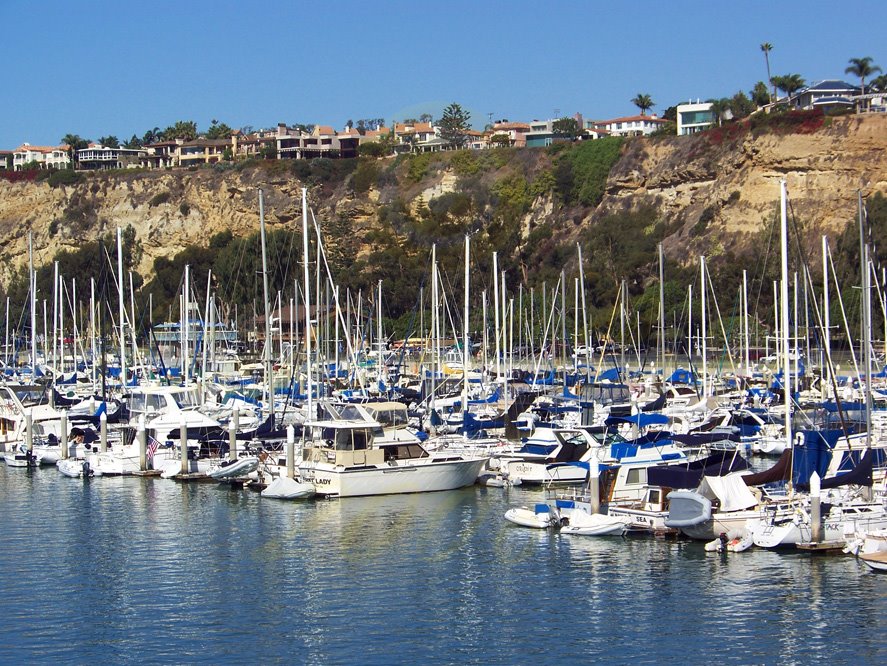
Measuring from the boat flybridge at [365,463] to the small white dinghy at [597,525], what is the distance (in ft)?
20.4

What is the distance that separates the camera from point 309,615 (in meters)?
23.4

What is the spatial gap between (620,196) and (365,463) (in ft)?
256

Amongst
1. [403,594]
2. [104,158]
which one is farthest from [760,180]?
[104,158]

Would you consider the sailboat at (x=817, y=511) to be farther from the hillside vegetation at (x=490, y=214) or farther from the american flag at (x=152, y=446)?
the hillside vegetation at (x=490, y=214)

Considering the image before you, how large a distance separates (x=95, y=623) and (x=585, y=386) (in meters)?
32.0

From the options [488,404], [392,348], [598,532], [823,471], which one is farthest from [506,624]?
[392,348]

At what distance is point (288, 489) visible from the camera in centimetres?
3394

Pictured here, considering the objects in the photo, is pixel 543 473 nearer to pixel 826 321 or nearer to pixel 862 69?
pixel 826 321

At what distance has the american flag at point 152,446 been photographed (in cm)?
3944

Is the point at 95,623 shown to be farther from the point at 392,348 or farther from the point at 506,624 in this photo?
the point at 392,348

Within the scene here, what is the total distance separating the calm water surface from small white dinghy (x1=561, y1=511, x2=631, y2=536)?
0.75ft

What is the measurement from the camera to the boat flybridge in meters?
33.6

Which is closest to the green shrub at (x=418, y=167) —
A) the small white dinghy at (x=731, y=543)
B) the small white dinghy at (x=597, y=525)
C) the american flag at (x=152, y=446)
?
the american flag at (x=152, y=446)

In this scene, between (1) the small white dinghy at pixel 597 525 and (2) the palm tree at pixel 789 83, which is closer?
(1) the small white dinghy at pixel 597 525
